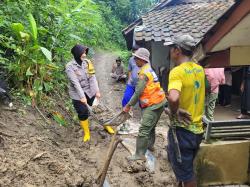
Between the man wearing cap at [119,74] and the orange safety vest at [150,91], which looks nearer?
the orange safety vest at [150,91]

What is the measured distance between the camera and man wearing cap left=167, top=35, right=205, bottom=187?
12.4 ft

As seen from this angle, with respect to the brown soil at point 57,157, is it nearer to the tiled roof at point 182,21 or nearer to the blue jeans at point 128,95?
the blue jeans at point 128,95

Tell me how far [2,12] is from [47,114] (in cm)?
211

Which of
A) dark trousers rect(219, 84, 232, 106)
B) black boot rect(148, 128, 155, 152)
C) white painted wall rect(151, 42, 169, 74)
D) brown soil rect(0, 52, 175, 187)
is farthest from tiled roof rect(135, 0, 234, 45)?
brown soil rect(0, 52, 175, 187)

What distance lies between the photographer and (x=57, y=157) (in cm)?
464

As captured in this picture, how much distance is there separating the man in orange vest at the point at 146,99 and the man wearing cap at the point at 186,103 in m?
1.14

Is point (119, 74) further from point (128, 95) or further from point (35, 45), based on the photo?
point (35, 45)

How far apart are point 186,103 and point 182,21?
9.31m

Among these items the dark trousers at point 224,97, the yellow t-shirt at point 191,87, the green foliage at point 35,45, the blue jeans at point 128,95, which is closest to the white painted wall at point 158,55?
the dark trousers at point 224,97

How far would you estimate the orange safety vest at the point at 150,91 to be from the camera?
511cm

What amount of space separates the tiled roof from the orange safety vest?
15.5ft

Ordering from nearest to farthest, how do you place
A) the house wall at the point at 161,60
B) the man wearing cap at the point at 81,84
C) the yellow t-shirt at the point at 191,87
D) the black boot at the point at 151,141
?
1. the yellow t-shirt at the point at 191,87
2. the black boot at the point at 151,141
3. the man wearing cap at the point at 81,84
4. the house wall at the point at 161,60

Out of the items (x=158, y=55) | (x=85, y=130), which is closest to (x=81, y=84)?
(x=85, y=130)

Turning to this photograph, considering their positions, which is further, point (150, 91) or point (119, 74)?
point (119, 74)
